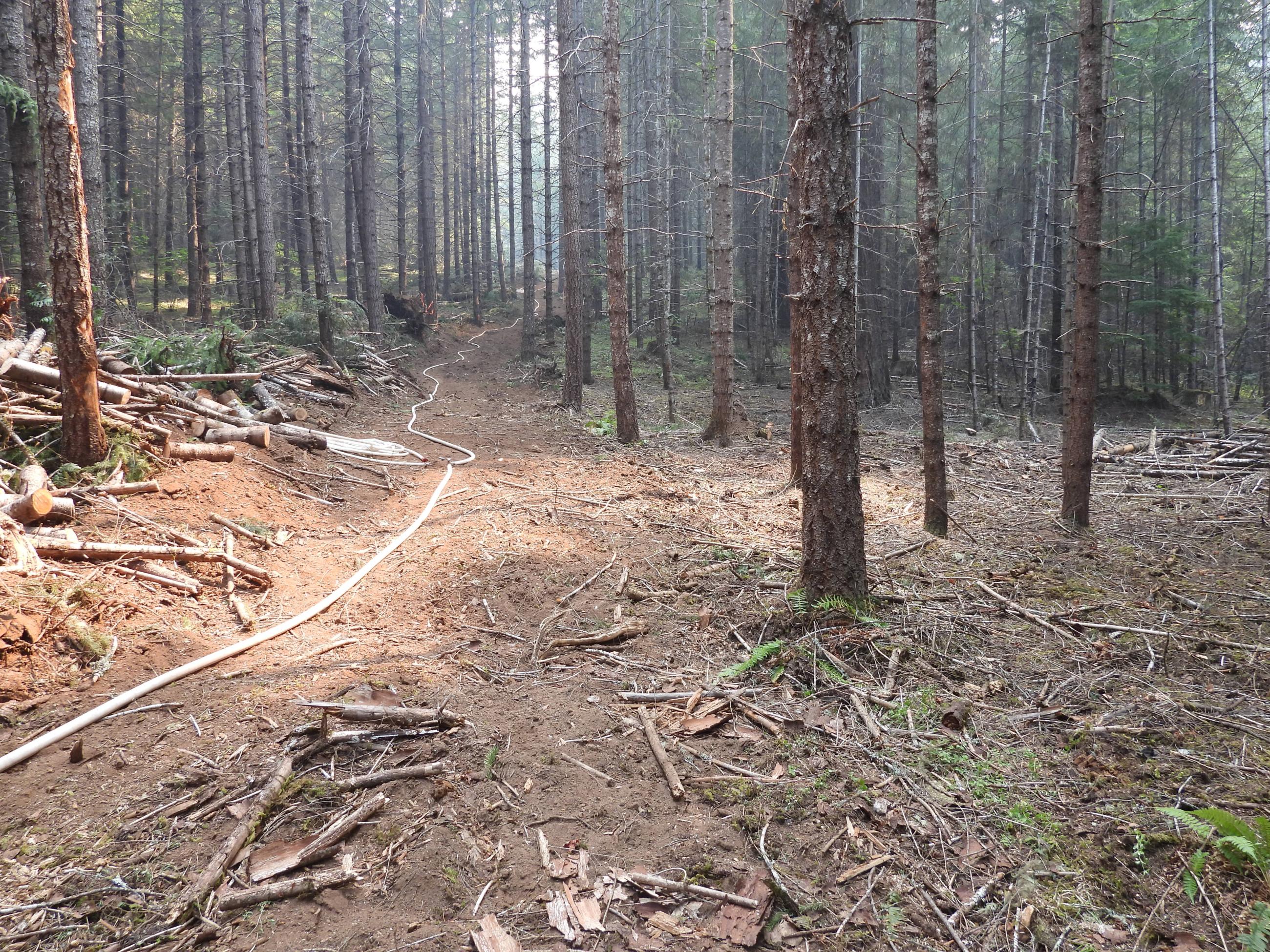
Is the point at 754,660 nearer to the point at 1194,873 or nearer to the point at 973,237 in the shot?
the point at 1194,873

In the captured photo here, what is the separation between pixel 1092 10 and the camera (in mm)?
7164

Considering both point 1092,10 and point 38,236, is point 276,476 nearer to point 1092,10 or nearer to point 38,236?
point 38,236

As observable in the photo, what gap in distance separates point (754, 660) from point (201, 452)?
6462mm

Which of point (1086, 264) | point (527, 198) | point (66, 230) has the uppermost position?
point (527, 198)

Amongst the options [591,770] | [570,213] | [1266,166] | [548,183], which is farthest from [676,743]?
[548,183]

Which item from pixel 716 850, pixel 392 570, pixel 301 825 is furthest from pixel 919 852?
pixel 392 570

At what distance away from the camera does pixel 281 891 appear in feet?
9.41

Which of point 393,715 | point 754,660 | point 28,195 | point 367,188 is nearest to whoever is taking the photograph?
point 393,715

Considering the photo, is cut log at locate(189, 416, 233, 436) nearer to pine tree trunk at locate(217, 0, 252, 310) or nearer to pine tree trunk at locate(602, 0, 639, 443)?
pine tree trunk at locate(602, 0, 639, 443)

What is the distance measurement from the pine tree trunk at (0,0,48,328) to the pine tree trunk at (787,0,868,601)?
1059cm

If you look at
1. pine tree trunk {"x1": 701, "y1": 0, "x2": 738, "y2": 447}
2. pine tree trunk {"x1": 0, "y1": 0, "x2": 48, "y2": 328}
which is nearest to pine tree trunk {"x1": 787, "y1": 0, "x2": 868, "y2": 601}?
pine tree trunk {"x1": 701, "y1": 0, "x2": 738, "y2": 447}

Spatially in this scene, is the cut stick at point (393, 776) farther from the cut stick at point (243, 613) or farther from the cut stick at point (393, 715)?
the cut stick at point (243, 613)

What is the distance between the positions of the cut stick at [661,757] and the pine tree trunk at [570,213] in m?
11.4

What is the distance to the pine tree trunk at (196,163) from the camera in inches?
824
